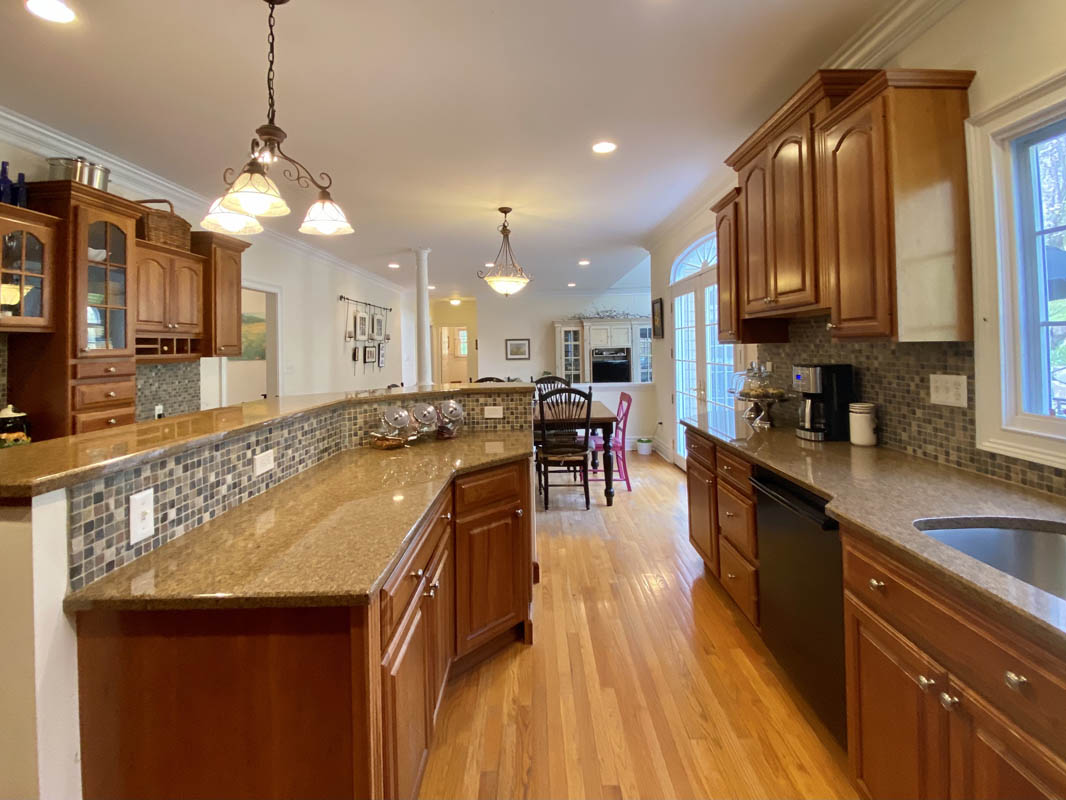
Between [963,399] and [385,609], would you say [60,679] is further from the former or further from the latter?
[963,399]

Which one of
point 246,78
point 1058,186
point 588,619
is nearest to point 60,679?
point 588,619

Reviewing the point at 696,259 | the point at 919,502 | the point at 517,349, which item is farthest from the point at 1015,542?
the point at 517,349

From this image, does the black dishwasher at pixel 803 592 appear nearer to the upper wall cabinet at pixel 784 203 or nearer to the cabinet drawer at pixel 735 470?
the cabinet drawer at pixel 735 470

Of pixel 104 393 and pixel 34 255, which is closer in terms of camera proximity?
pixel 34 255

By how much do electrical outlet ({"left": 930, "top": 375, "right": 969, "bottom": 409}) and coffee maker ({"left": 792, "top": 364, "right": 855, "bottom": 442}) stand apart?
1.49 feet

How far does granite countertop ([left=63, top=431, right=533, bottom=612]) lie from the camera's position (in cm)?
94

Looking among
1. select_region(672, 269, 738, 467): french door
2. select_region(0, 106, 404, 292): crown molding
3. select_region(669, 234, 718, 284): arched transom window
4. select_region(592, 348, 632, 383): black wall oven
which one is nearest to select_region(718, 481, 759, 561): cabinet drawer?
select_region(672, 269, 738, 467): french door

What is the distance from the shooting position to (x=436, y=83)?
2.41 meters

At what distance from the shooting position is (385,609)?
1.10 metres

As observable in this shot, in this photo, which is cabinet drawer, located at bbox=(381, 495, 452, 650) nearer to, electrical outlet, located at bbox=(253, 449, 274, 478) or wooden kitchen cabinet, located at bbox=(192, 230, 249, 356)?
electrical outlet, located at bbox=(253, 449, 274, 478)

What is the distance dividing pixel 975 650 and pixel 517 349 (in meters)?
8.42

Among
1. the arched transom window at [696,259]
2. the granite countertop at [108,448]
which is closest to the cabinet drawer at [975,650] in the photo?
the granite countertop at [108,448]

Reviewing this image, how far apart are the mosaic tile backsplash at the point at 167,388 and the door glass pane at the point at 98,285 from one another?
71 cm

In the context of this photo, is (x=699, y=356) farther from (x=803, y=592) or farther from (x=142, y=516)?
(x=142, y=516)
